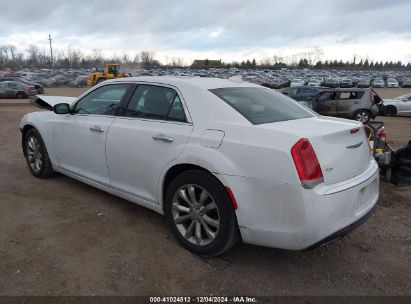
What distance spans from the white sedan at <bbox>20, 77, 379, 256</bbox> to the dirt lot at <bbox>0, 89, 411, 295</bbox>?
0.30m

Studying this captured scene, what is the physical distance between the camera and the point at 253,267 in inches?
122

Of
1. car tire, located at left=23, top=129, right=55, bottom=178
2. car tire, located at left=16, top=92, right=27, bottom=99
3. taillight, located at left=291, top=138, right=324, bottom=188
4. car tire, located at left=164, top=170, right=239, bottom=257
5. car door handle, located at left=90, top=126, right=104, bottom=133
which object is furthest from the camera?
car tire, located at left=16, top=92, right=27, bottom=99

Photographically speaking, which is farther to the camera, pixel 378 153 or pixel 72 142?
pixel 378 153

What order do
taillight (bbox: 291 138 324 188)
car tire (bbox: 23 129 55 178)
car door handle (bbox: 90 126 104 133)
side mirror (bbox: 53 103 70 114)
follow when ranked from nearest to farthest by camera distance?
taillight (bbox: 291 138 324 188)
car door handle (bbox: 90 126 104 133)
side mirror (bbox: 53 103 70 114)
car tire (bbox: 23 129 55 178)

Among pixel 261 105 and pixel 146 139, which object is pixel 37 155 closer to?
pixel 146 139

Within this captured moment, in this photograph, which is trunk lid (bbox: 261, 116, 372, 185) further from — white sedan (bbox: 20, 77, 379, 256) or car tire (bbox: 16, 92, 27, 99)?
car tire (bbox: 16, 92, 27, 99)

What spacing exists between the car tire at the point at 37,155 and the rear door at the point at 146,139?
66.5 inches

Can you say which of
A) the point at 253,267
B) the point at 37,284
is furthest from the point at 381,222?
the point at 37,284

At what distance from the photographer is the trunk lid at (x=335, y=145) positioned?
269 centimetres

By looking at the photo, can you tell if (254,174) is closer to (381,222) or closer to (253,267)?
(253,267)

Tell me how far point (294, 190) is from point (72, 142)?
2.99m

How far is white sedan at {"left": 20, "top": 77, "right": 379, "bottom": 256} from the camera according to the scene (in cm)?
261

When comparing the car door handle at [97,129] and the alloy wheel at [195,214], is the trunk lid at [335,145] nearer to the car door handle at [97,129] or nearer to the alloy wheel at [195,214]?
the alloy wheel at [195,214]

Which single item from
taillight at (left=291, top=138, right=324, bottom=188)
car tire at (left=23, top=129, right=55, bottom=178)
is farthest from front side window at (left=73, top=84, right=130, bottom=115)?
taillight at (left=291, top=138, right=324, bottom=188)
